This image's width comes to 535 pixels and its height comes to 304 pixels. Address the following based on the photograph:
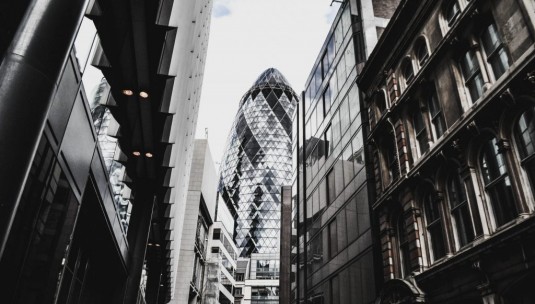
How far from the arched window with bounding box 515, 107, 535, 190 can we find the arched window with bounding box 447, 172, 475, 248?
2691mm

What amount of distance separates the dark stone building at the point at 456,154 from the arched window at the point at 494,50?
4 centimetres

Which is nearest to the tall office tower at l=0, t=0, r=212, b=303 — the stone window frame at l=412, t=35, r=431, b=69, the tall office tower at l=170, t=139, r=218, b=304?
the stone window frame at l=412, t=35, r=431, b=69

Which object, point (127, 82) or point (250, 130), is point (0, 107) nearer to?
point (127, 82)

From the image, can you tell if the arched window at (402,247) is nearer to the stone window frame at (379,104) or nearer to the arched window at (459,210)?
the arched window at (459,210)

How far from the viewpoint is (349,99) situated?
2591 centimetres

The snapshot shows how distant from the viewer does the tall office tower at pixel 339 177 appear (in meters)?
21.7

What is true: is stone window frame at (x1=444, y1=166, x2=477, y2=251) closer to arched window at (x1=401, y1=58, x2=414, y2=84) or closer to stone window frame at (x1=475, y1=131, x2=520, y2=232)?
stone window frame at (x1=475, y1=131, x2=520, y2=232)

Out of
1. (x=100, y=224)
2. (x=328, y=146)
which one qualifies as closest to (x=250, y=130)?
(x=328, y=146)

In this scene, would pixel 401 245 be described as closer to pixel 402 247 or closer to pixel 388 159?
pixel 402 247

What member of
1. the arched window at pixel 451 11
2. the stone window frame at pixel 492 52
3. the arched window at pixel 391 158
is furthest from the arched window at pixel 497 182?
the arched window at pixel 391 158

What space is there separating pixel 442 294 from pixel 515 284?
10.9 feet

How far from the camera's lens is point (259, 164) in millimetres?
184375

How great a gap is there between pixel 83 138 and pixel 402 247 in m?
13.5

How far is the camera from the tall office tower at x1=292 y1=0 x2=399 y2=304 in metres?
21.7
